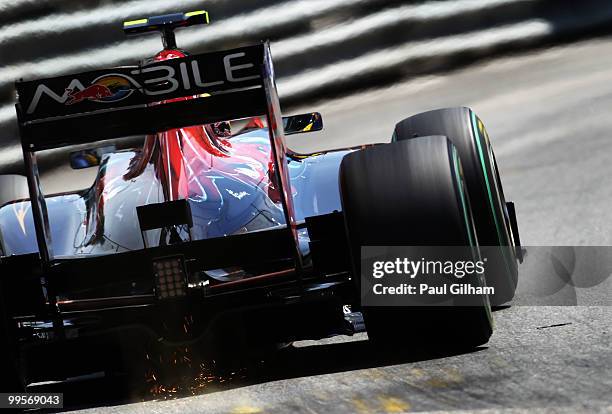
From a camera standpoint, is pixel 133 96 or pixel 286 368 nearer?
pixel 133 96

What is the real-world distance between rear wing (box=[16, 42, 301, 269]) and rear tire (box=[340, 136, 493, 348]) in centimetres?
40

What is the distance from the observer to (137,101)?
4.85 m

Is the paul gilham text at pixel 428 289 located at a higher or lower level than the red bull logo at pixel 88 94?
lower

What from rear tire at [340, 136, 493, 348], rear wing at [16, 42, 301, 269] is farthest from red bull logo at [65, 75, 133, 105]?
rear tire at [340, 136, 493, 348]

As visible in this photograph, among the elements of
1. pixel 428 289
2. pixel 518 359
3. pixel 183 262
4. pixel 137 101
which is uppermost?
pixel 137 101

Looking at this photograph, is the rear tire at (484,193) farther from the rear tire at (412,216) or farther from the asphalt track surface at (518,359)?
the rear tire at (412,216)

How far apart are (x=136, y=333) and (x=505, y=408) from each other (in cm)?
176

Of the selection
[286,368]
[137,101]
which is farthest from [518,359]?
[137,101]

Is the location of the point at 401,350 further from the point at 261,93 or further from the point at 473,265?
the point at 261,93

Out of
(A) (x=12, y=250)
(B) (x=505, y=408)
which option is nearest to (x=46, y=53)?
(A) (x=12, y=250)

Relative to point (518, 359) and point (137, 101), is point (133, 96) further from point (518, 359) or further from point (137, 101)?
point (518, 359)

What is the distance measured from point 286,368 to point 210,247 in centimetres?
61

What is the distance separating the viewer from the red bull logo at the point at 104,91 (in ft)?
15.8

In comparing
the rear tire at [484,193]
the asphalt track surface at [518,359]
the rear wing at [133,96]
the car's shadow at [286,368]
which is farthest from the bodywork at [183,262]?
the rear tire at [484,193]
